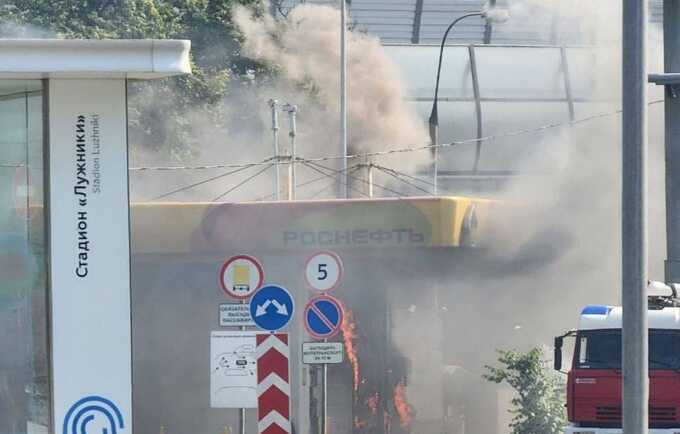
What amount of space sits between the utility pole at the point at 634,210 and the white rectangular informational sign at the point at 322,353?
17.0 ft

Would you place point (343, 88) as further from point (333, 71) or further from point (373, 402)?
point (373, 402)

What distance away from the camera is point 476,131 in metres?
53.2

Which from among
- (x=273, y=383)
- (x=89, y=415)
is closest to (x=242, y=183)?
(x=273, y=383)

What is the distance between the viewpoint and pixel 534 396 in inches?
774

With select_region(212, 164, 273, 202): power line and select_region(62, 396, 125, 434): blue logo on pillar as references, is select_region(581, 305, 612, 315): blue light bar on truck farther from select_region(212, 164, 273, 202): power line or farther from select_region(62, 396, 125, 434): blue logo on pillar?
select_region(212, 164, 273, 202): power line

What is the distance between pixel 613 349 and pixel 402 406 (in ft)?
17.2

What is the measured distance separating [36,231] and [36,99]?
1100 mm

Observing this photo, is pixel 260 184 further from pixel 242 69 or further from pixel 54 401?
pixel 54 401

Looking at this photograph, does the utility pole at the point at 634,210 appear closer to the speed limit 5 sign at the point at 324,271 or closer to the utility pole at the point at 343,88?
the speed limit 5 sign at the point at 324,271

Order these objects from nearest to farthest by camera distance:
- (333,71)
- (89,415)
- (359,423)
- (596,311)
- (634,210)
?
(634,210), (89,415), (596,311), (359,423), (333,71)

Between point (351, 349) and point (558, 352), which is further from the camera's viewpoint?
point (351, 349)

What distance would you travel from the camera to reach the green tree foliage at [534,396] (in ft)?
64.0

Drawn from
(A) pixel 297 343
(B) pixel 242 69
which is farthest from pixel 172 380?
(B) pixel 242 69

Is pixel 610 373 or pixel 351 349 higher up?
pixel 610 373
